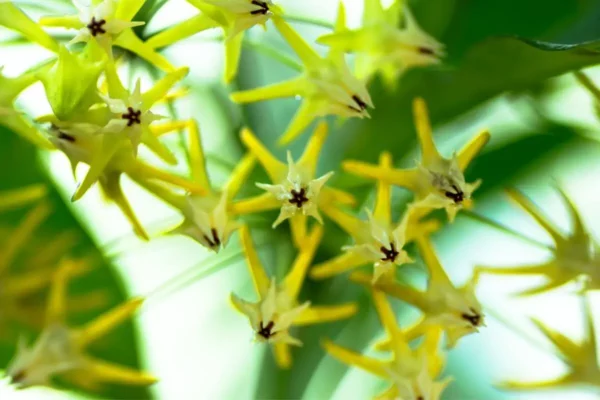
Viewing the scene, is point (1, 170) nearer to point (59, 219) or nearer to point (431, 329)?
point (59, 219)

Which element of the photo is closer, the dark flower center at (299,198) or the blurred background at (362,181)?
the dark flower center at (299,198)

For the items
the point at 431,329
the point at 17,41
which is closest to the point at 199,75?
the point at 17,41

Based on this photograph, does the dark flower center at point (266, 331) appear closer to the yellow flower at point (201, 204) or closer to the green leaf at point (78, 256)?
the yellow flower at point (201, 204)

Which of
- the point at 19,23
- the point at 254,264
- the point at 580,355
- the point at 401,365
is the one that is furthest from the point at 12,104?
the point at 580,355

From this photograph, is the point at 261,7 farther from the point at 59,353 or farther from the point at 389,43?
the point at 59,353

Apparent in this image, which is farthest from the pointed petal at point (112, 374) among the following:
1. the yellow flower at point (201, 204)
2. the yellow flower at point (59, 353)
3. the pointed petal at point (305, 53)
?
the pointed petal at point (305, 53)
